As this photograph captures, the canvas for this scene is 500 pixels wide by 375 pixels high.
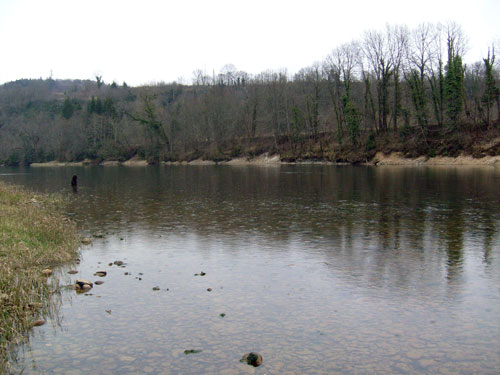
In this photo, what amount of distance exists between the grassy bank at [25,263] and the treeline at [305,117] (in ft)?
199

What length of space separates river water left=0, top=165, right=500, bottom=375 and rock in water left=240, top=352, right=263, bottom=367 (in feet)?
0.41

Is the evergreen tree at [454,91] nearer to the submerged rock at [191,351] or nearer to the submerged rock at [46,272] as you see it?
the submerged rock at [46,272]

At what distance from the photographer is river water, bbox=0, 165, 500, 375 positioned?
746cm

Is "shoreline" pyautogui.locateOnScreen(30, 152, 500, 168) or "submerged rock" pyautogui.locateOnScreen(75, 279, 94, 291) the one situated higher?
"shoreline" pyautogui.locateOnScreen(30, 152, 500, 168)

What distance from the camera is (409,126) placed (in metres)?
73.1

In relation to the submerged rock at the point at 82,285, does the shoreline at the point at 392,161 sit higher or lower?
higher

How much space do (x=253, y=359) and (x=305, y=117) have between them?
9014 cm

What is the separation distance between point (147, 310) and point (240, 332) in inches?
96.6

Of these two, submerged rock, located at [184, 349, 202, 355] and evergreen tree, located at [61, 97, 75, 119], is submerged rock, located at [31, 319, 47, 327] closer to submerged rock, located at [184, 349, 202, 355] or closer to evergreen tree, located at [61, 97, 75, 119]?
submerged rock, located at [184, 349, 202, 355]

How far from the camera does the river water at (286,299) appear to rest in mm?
7461

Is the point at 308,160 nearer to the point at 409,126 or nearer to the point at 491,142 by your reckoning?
the point at 409,126

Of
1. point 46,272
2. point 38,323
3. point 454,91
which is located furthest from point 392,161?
point 38,323

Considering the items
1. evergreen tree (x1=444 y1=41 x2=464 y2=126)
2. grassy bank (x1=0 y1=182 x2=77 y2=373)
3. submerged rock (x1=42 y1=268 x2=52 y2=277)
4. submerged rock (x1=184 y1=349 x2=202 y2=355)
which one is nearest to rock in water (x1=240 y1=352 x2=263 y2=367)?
submerged rock (x1=184 y1=349 x2=202 y2=355)

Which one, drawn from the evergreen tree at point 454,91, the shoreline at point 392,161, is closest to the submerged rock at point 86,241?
the shoreline at point 392,161
